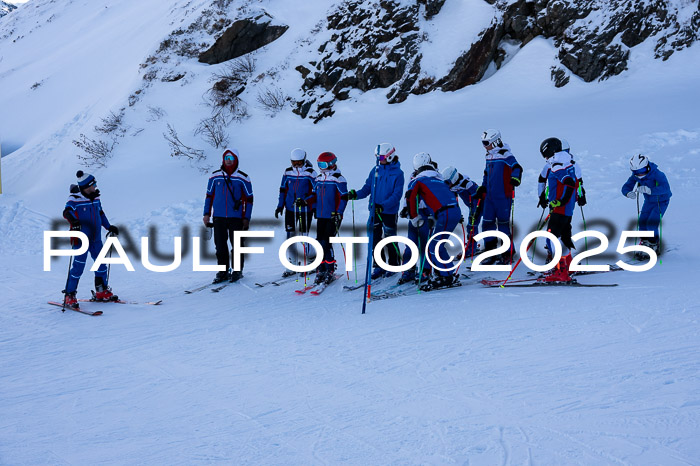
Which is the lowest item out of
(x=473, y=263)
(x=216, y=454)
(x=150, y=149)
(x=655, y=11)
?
(x=216, y=454)

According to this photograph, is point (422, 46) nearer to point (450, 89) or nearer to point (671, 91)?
point (450, 89)

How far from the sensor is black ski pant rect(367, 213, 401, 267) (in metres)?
7.79

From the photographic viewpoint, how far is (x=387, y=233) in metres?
7.93

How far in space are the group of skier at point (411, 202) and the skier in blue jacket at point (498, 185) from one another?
0.01 meters

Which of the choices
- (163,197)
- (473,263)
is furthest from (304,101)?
(473,263)

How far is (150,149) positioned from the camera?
818 inches

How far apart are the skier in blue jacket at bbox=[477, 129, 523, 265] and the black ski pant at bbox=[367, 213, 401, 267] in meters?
1.37

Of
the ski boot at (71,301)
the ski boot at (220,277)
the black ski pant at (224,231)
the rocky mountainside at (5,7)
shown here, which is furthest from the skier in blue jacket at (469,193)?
the rocky mountainside at (5,7)

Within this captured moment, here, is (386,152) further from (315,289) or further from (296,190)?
(315,289)

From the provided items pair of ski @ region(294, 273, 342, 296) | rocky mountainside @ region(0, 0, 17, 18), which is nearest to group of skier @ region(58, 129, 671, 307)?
pair of ski @ region(294, 273, 342, 296)

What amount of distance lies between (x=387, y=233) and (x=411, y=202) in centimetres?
103

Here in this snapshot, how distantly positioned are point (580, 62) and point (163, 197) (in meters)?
14.5

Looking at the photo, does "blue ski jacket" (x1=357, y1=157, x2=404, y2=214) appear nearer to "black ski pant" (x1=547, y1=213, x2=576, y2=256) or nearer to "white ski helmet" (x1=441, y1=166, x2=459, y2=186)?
"white ski helmet" (x1=441, y1=166, x2=459, y2=186)

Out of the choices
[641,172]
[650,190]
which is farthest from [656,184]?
[641,172]
